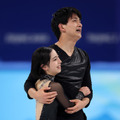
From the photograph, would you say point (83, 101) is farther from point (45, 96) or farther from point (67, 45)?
point (67, 45)

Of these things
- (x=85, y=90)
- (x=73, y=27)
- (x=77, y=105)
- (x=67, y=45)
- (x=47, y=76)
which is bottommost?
(x=77, y=105)

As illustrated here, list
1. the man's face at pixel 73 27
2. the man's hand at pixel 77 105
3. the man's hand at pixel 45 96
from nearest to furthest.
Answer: the man's hand at pixel 45 96, the man's hand at pixel 77 105, the man's face at pixel 73 27

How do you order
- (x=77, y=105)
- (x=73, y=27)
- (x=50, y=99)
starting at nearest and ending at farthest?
(x=50, y=99), (x=77, y=105), (x=73, y=27)

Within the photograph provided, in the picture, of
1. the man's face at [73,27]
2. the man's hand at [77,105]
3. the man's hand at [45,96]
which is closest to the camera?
the man's hand at [45,96]

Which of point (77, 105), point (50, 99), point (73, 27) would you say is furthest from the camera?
point (73, 27)

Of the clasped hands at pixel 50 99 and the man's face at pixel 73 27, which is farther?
the man's face at pixel 73 27

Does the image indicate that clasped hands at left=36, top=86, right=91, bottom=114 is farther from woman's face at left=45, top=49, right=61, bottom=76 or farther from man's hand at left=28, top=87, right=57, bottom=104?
woman's face at left=45, top=49, right=61, bottom=76

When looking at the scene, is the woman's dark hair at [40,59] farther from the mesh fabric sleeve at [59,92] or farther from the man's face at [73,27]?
the man's face at [73,27]

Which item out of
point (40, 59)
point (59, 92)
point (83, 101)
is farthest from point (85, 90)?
point (40, 59)

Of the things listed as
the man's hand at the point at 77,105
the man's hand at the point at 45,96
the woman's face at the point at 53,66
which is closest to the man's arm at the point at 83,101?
the man's hand at the point at 77,105

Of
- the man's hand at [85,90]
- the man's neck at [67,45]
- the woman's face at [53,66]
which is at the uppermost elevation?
the man's neck at [67,45]

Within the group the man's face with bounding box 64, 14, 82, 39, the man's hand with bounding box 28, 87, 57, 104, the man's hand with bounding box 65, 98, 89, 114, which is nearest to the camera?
the man's hand with bounding box 28, 87, 57, 104

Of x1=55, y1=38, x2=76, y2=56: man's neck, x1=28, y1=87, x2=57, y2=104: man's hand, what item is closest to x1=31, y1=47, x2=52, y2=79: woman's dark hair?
x1=28, y1=87, x2=57, y2=104: man's hand

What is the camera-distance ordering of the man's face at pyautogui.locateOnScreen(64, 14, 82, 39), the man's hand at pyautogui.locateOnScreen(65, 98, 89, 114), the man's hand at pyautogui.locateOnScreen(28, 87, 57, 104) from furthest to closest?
the man's face at pyautogui.locateOnScreen(64, 14, 82, 39) < the man's hand at pyautogui.locateOnScreen(65, 98, 89, 114) < the man's hand at pyautogui.locateOnScreen(28, 87, 57, 104)
